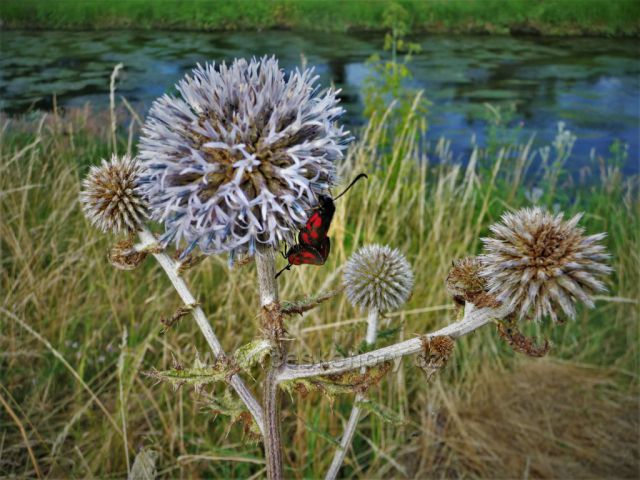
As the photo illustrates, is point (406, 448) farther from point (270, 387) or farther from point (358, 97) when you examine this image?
point (358, 97)

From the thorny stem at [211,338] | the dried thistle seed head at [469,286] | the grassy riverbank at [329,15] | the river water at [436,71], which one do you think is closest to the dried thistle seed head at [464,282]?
the dried thistle seed head at [469,286]

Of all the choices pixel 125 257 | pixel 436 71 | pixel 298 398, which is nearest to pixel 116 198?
pixel 125 257

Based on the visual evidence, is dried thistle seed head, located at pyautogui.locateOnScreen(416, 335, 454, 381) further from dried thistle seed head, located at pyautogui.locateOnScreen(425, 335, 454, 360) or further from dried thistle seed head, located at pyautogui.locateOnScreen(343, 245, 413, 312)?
dried thistle seed head, located at pyautogui.locateOnScreen(343, 245, 413, 312)

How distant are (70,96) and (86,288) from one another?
3.83 m

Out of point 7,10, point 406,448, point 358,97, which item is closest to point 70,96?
point 7,10

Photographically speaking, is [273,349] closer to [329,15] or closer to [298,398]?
[298,398]

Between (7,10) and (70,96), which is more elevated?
(7,10)

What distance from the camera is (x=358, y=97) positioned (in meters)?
7.71

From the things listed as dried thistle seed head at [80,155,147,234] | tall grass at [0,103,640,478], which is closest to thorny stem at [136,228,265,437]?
dried thistle seed head at [80,155,147,234]

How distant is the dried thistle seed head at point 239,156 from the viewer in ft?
3.11

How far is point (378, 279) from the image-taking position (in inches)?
65.2

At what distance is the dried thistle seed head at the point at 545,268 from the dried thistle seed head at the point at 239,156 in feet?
1.22

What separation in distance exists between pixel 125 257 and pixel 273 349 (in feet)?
1.32

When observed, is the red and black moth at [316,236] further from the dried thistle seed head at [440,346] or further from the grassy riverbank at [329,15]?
the grassy riverbank at [329,15]
